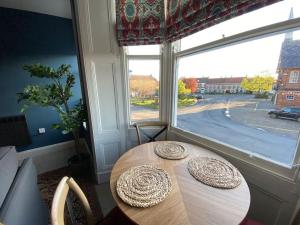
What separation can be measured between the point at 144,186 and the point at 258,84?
1.20m

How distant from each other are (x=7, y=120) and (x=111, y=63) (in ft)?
7.22

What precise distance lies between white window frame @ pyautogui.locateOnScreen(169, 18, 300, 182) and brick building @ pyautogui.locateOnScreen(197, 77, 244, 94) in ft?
1.03

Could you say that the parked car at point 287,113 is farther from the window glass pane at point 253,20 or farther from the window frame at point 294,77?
the window glass pane at point 253,20

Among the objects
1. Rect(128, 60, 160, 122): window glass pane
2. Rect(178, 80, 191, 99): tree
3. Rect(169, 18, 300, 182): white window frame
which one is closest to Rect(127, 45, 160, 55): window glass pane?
Rect(128, 60, 160, 122): window glass pane

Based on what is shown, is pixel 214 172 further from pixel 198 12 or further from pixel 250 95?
pixel 198 12

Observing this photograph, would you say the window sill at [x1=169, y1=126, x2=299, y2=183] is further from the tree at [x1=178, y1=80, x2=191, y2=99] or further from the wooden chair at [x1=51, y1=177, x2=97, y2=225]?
the wooden chair at [x1=51, y1=177, x2=97, y2=225]

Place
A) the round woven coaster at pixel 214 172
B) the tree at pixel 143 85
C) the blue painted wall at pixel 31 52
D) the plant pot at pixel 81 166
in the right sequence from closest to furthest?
1. the round woven coaster at pixel 214 172
2. the tree at pixel 143 85
3. the plant pot at pixel 81 166
4. the blue painted wall at pixel 31 52

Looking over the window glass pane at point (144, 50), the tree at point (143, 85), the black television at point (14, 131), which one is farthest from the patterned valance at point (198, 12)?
the black television at point (14, 131)

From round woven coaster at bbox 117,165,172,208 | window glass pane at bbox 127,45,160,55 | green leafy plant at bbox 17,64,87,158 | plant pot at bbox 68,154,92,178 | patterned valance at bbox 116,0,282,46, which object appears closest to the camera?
round woven coaster at bbox 117,165,172,208

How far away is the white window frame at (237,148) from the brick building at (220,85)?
1.03 feet

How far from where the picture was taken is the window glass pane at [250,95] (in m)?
1.08

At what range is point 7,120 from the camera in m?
2.55

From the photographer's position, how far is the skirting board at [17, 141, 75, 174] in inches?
99.3

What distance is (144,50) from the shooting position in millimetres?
2014
